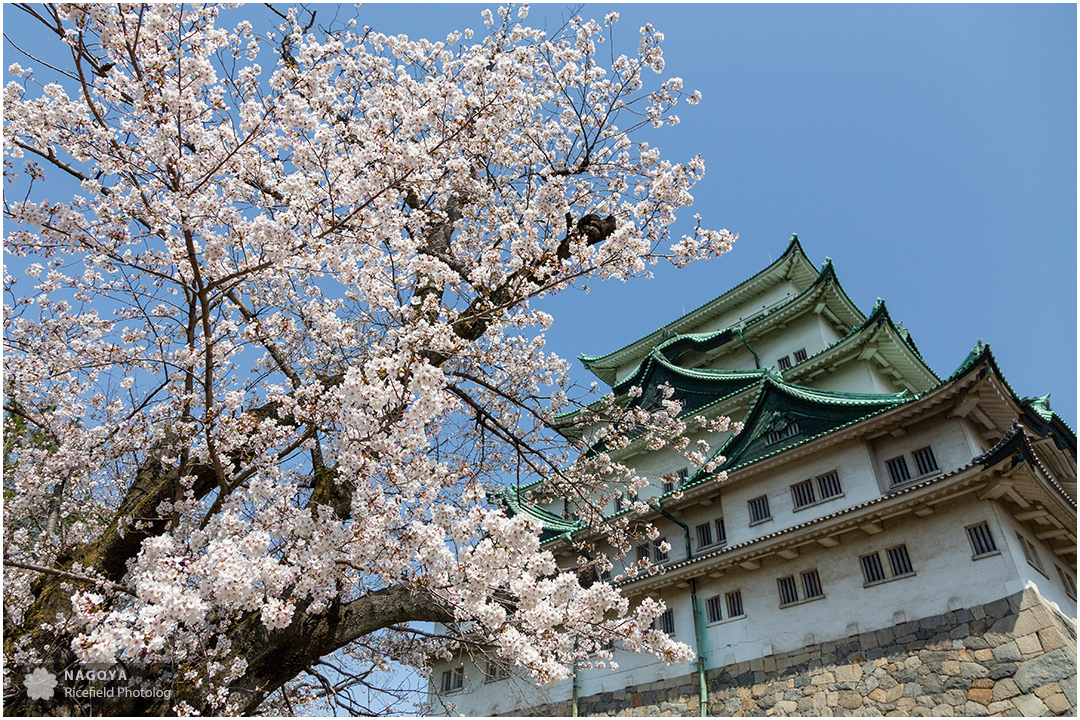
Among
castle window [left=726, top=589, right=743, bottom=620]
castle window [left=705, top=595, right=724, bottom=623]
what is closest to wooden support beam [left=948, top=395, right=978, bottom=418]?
castle window [left=726, top=589, right=743, bottom=620]

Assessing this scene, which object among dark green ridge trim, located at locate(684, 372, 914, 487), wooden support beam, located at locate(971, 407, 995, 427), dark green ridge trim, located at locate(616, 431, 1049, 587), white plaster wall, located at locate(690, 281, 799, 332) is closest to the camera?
dark green ridge trim, located at locate(616, 431, 1049, 587)

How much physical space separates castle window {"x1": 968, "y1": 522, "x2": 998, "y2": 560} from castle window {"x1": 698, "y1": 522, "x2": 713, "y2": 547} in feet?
21.5

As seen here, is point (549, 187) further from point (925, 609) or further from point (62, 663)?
point (925, 609)

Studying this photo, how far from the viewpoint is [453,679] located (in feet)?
65.9

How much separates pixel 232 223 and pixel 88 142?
1.33 meters

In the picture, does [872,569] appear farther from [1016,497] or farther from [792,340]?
[792,340]

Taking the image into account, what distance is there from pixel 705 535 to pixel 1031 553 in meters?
7.58

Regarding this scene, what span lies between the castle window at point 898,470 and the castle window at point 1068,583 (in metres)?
3.52

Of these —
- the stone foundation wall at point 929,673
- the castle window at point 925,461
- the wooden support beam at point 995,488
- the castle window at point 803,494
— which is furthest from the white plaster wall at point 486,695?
the wooden support beam at point 995,488

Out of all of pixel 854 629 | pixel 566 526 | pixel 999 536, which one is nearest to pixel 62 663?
pixel 854 629

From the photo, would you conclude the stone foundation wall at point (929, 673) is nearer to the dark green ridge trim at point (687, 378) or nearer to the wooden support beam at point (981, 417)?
the wooden support beam at point (981, 417)

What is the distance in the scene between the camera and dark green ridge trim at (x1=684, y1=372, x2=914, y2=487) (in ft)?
52.0

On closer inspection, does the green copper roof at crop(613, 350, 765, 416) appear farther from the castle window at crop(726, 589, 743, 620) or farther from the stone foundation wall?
the stone foundation wall

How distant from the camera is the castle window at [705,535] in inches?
700
